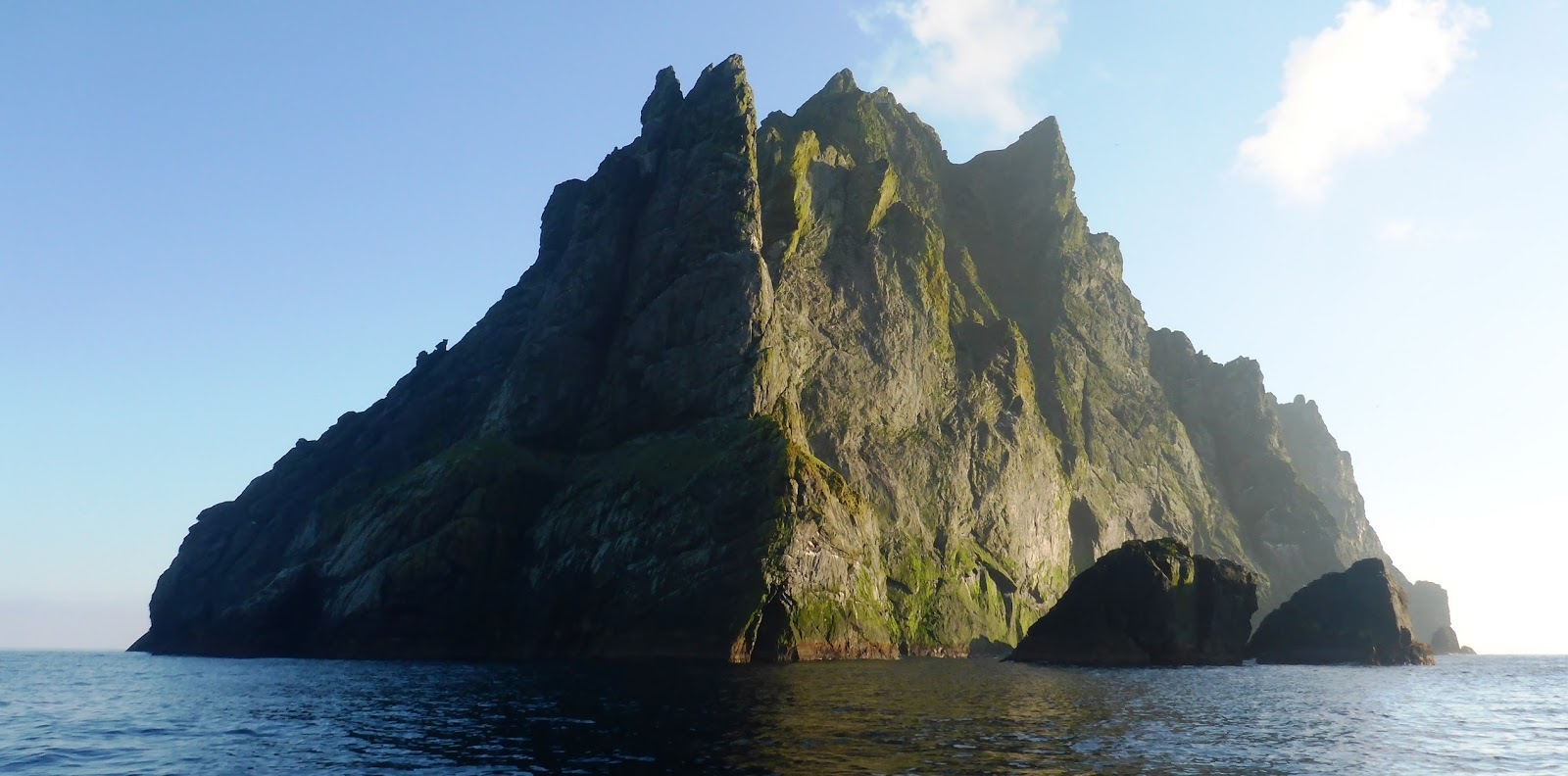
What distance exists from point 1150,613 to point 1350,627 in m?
32.9

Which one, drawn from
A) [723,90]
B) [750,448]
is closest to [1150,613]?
[750,448]

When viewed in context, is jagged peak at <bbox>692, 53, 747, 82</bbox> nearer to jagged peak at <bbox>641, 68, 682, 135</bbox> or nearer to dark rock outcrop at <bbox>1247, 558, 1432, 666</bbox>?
jagged peak at <bbox>641, 68, 682, 135</bbox>

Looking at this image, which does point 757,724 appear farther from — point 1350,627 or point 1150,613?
point 1350,627

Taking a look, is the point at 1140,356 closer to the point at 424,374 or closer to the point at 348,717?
the point at 424,374

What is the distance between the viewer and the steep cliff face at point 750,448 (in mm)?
93000

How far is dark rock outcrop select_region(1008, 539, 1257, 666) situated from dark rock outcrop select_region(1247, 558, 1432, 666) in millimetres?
14246

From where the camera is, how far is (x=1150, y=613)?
93.9 m

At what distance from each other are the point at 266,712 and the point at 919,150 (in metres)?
158

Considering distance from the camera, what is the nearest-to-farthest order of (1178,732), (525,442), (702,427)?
(1178,732), (702,427), (525,442)

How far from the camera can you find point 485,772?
28.1 m

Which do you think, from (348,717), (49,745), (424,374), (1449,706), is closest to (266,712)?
(348,717)

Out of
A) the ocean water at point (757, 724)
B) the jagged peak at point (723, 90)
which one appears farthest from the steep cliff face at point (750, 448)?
the ocean water at point (757, 724)

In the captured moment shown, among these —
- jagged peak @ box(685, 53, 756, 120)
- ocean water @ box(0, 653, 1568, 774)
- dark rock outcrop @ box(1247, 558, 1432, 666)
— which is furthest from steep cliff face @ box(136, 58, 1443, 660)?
dark rock outcrop @ box(1247, 558, 1432, 666)

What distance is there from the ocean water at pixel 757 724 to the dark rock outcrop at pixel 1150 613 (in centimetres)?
2177
